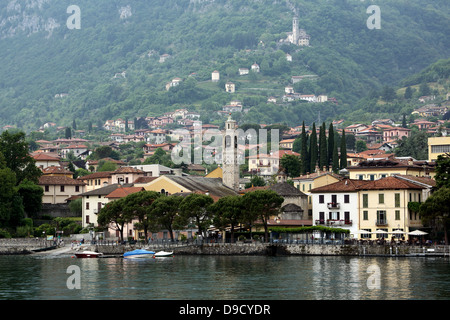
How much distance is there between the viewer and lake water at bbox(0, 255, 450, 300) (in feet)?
178

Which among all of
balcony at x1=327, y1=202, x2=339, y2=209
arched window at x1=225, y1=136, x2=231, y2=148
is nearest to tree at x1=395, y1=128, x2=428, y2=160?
arched window at x1=225, y1=136, x2=231, y2=148

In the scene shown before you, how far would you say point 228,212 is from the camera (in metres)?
88.1

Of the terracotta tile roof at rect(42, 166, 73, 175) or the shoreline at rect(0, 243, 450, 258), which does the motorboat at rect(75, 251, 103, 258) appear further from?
the terracotta tile roof at rect(42, 166, 73, 175)

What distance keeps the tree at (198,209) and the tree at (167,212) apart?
94 cm

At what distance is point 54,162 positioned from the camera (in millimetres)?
161000

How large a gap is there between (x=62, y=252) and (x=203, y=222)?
15206mm

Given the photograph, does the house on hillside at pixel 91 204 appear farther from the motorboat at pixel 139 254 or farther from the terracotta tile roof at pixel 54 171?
the terracotta tile roof at pixel 54 171

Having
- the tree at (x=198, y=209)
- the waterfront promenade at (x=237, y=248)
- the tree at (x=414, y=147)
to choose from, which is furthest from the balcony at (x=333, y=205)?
the tree at (x=414, y=147)

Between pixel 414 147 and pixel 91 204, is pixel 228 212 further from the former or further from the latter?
pixel 414 147

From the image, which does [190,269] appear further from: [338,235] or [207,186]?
[207,186]

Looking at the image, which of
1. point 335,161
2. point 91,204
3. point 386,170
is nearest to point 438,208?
point 386,170
